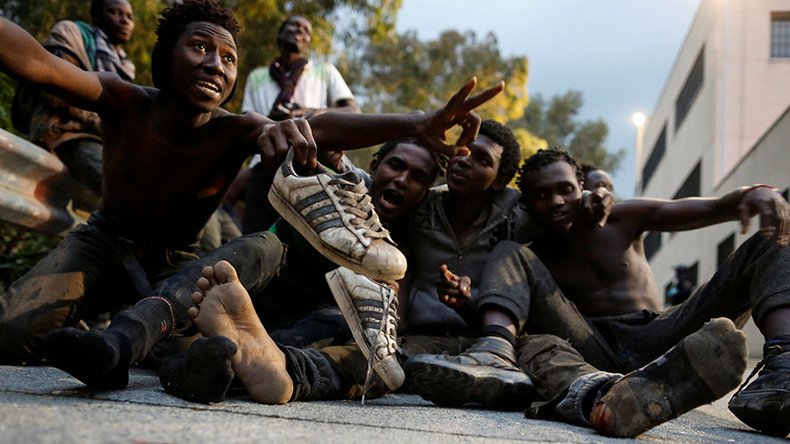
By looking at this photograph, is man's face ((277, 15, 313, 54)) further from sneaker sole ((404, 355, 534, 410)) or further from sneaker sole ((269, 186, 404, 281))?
sneaker sole ((404, 355, 534, 410))

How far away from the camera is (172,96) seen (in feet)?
11.0

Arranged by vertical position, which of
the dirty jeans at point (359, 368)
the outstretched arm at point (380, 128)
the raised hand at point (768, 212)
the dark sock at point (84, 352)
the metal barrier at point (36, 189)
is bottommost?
the dirty jeans at point (359, 368)

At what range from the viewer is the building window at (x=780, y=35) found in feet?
60.4

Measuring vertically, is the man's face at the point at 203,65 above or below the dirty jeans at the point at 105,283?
above

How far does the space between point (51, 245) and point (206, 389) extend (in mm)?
4065

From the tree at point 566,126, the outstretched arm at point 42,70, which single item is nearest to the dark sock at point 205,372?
the outstretched arm at point 42,70

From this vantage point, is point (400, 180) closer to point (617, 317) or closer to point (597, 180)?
point (617, 317)

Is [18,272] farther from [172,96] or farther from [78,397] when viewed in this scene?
[78,397]

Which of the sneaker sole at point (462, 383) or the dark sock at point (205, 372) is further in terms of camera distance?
the sneaker sole at point (462, 383)

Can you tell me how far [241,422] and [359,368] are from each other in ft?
3.33

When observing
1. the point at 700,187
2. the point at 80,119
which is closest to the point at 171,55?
the point at 80,119

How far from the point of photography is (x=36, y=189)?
439cm

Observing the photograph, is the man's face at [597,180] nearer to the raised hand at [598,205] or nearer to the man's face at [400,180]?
the raised hand at [598,205]

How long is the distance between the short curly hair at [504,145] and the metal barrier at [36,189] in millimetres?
2331
